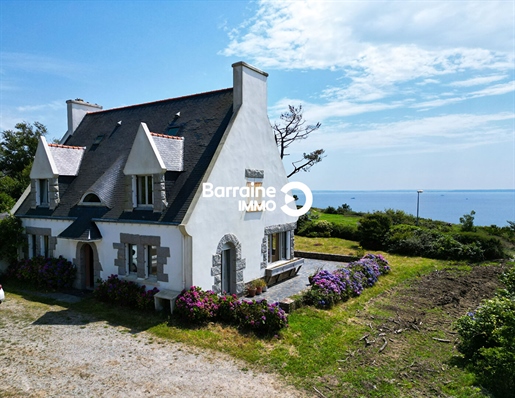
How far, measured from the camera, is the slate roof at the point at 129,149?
14.5 meters

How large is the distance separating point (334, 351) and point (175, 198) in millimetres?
7783

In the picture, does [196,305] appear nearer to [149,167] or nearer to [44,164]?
[149,167]

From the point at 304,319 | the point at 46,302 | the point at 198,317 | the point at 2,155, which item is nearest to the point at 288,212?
the point at 304,319

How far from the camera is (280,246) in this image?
19.5 meters

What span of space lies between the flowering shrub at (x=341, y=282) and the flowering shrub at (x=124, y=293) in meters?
6.16

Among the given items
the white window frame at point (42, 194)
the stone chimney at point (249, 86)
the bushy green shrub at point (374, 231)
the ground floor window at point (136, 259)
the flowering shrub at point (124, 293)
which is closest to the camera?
the flowering shrub at point (124, 293)

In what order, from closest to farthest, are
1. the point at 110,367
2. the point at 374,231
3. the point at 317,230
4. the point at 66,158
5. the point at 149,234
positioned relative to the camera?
the point at 110,367 < the point at 149,234 < the point at 66,158 < the point at 374,231 < the point at 317,230

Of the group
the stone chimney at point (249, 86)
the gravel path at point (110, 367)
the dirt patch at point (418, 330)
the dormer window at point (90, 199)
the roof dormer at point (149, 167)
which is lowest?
the dirt patch at point (418, 330)

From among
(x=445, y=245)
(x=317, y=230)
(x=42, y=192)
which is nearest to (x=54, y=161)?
(x=42, y=192)

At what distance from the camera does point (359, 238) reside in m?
30.7

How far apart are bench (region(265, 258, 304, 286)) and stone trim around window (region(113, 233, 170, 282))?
5.54m

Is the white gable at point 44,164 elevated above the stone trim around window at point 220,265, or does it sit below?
above

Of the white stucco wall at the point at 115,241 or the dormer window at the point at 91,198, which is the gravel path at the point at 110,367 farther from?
the dormer window at the point at 91,198

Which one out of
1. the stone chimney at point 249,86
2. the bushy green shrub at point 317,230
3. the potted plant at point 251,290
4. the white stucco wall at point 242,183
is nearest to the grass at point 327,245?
the bushy green shrub at point 317,230
